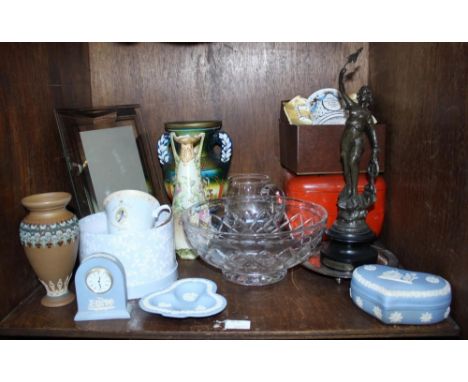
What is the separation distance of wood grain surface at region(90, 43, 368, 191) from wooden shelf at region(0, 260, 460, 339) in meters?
0.46

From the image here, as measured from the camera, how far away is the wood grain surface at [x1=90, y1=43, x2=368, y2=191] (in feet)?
3.33

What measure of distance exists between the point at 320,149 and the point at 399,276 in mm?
321

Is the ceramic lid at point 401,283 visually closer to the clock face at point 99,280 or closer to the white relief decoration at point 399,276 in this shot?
the white relief decoration at point 399,276

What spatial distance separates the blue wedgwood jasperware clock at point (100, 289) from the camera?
0.63 metres

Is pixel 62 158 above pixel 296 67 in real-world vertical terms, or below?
below

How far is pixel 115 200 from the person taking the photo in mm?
708

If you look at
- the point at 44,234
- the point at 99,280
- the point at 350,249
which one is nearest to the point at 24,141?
the point at 44,234

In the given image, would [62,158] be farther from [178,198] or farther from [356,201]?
[356,201]

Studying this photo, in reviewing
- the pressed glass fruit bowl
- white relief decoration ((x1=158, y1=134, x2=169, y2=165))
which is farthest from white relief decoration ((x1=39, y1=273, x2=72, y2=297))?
white relief decoration ((x1=158, y1=134, x2=169, y2=165))

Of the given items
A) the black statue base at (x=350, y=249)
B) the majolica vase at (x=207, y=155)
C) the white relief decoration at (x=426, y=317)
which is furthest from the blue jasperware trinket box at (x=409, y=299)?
the majolica vase at (x=207, y=155)

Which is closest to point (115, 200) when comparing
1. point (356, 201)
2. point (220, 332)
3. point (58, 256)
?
point (58, 256)

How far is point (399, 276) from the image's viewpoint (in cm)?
63

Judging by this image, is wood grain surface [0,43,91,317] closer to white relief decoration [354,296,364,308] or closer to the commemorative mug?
the commemorative mug

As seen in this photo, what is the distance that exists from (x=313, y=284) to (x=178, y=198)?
314 mm
